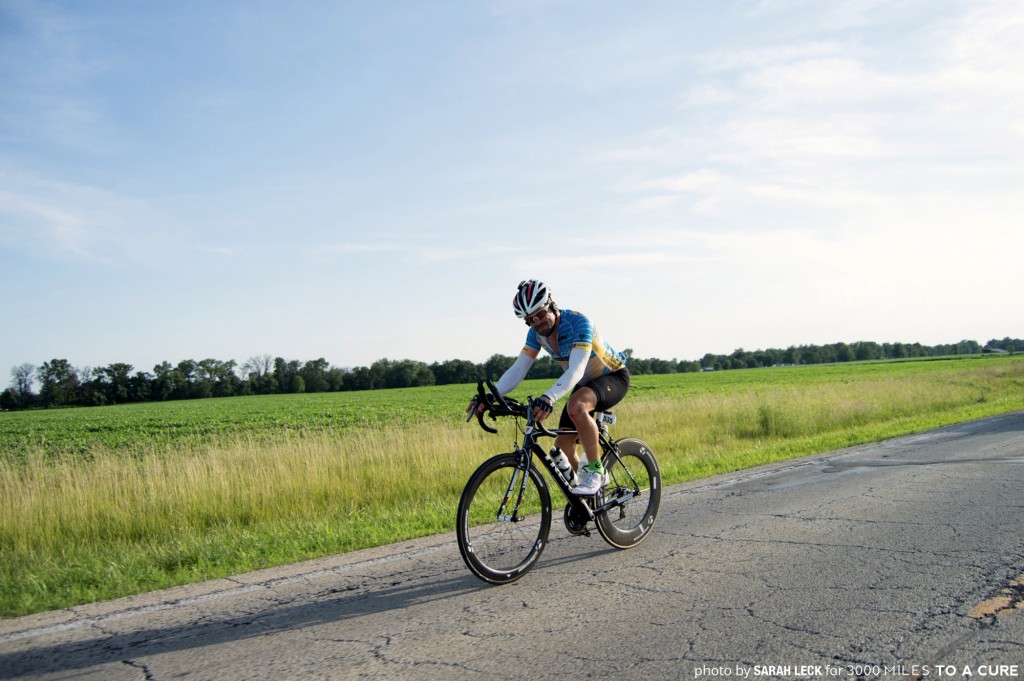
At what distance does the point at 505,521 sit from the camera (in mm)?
4883

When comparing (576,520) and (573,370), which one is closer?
(573,370)

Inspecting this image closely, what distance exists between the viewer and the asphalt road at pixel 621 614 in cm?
327

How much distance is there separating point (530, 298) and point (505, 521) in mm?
1559

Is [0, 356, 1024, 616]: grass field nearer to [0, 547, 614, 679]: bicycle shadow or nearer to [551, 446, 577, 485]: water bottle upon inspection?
[0, 547, 614, 679]: bicycle shadow

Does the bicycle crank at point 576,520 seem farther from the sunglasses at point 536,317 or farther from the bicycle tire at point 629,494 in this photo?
the sunglasses at point 536,317

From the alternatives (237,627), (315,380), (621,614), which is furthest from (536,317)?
(315,380)

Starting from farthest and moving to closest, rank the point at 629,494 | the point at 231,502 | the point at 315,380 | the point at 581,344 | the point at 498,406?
the point at 315,380 → the point at 231,502 → the point at 629,494 → the point at 581,344 → the point at 498,406

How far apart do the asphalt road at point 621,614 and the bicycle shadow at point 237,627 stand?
0.02 metres

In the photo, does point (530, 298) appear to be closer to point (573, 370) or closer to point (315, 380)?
point (573, 370)

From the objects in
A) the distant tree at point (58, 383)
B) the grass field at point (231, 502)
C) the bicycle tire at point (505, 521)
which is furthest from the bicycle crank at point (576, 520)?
the distant tree at point (58, 383)

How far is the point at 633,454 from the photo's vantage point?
588 centimetres

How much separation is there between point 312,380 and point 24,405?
35256 mm

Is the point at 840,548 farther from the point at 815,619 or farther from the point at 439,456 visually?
the point at 439,456

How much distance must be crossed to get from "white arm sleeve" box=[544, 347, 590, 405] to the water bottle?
409 millimetres
